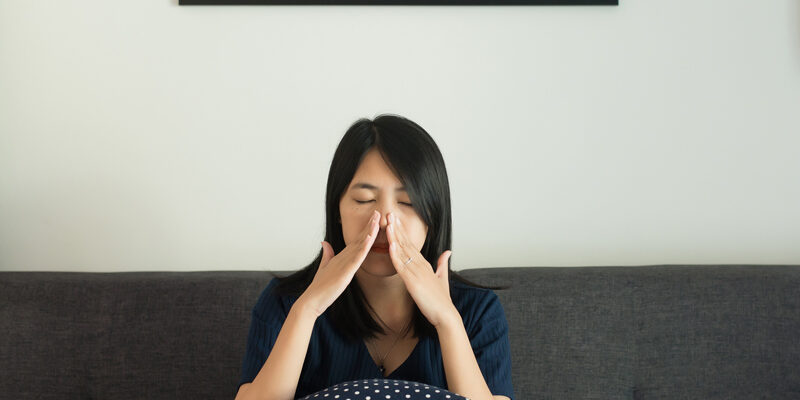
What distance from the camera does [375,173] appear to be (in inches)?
47.9

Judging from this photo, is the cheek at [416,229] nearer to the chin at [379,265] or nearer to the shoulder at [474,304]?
the chin at [379,265]

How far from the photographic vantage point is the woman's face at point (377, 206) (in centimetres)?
121

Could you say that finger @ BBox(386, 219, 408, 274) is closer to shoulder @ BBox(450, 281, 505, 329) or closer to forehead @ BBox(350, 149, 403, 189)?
forehead @ BBox(350, 149, 403, 189)

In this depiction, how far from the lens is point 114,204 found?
182 cm

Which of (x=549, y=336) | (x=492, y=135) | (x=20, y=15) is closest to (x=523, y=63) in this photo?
(x=492, y=135)

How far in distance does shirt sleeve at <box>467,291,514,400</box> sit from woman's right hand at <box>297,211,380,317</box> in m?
0.28

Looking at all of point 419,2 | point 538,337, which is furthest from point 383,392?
point 419,2

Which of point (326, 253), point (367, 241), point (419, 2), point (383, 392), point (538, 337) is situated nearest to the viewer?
point (383, 392)

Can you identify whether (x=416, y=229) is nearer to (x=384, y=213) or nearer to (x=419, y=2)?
(x=384, y=213)

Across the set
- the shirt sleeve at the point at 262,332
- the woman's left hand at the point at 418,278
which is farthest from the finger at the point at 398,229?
the shirt sleeve at the point at 262,332

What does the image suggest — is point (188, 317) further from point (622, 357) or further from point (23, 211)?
point (622, 357)

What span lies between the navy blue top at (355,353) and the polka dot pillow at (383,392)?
0.19m

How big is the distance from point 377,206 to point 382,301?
8.4 inches

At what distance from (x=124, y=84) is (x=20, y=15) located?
0.29 metres
